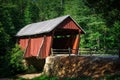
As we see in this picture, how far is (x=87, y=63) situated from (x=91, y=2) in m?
7.12

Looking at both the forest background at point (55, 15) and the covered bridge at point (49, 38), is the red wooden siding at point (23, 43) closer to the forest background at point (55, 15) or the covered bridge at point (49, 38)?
the covered bridge at point (49, 38)

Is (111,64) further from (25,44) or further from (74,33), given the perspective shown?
(25,44)

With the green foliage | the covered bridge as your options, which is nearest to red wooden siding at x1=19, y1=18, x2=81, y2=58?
the covered bridge

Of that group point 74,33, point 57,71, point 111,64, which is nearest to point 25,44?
point 74,33

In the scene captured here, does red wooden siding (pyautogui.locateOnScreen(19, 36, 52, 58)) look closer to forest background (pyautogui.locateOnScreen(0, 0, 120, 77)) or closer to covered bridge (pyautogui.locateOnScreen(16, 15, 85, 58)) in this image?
covered bridge (pyautogui.locateOnScreen(16, 15, 85, 58))

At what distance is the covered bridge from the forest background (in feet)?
6.06

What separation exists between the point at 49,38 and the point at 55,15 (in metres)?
40.6

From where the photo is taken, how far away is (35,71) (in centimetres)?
4284

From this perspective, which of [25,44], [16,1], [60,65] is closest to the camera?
[60,65]

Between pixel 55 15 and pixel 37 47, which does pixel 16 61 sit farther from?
pixel 55 15

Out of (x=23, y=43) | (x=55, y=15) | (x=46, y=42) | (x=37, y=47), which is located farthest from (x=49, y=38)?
(x=55, y=15)

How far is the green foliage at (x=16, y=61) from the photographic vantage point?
41.2 metres

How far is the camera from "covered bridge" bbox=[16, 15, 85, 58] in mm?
37875

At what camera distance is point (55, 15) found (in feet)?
256
